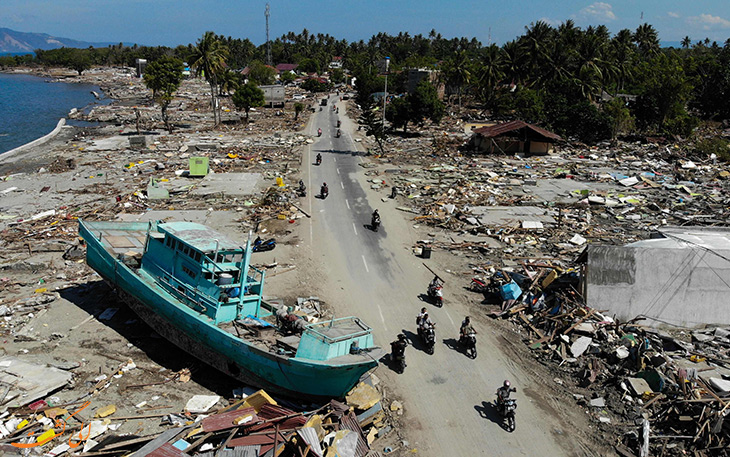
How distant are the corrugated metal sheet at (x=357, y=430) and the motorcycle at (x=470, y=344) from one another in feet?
14.9

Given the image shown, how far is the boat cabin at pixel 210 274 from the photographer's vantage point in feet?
43.6

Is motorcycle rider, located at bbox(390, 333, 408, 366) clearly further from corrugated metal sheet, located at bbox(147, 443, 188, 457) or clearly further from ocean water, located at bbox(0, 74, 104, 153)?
ocean water, located at bbox(0, 74, 104, 153)

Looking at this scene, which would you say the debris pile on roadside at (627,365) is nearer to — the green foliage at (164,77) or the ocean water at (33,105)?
the green foliage at (164,77)

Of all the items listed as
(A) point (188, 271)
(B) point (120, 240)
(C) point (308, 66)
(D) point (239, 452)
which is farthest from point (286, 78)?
(D) point (239, 452)

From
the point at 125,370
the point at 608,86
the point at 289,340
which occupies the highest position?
the point at 608,86

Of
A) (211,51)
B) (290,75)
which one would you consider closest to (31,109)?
(211,51)

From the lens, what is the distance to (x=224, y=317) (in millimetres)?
13188

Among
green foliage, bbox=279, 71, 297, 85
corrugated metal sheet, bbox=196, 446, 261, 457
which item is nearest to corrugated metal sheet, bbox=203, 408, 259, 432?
corrugated metal sheet, bbox=196, 446, 261, 457

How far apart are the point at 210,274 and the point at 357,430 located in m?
6.00

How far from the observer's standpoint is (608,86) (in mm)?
A: 62219

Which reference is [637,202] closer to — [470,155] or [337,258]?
[470,155]

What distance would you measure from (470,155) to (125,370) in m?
34.0

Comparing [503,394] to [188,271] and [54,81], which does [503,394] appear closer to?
[188,271]

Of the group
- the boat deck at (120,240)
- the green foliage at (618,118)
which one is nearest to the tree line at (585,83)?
the green foliage at (618,118)
